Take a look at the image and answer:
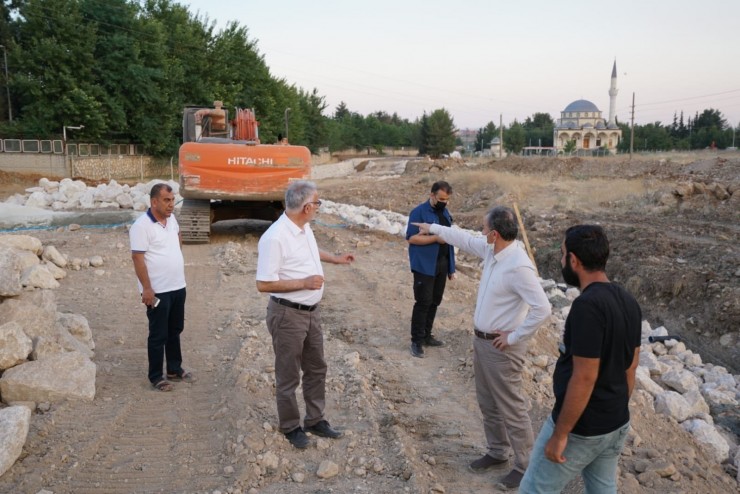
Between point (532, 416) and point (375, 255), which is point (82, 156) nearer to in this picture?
point (375, 255)

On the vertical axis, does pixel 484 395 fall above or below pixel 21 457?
above

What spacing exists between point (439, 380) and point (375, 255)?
6.20 m

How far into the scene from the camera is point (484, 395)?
13.2 feet

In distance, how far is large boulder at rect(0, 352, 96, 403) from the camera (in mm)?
4570

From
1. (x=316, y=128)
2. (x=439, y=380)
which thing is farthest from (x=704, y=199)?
(x=316, y=128)

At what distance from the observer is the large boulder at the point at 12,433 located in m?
3.72

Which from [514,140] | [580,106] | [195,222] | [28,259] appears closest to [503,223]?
[28,259]

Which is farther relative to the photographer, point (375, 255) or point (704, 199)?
point (704, 199)

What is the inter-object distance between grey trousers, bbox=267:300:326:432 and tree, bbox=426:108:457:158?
69.8 m

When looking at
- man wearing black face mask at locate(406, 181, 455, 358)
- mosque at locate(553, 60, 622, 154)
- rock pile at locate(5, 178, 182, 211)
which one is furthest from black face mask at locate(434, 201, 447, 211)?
mosque at locate(553, 60, 622, 154)

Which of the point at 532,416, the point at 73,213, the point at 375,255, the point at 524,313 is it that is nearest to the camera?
the point at 524,313

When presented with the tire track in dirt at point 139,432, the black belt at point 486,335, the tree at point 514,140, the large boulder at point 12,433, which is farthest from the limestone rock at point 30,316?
the tree at point 514,140

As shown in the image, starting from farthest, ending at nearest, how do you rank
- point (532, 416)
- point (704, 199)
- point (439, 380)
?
point (704, 199) → point (439, 380) → point (532, 416)

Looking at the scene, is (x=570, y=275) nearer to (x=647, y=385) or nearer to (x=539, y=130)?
(x=647, y=385)
